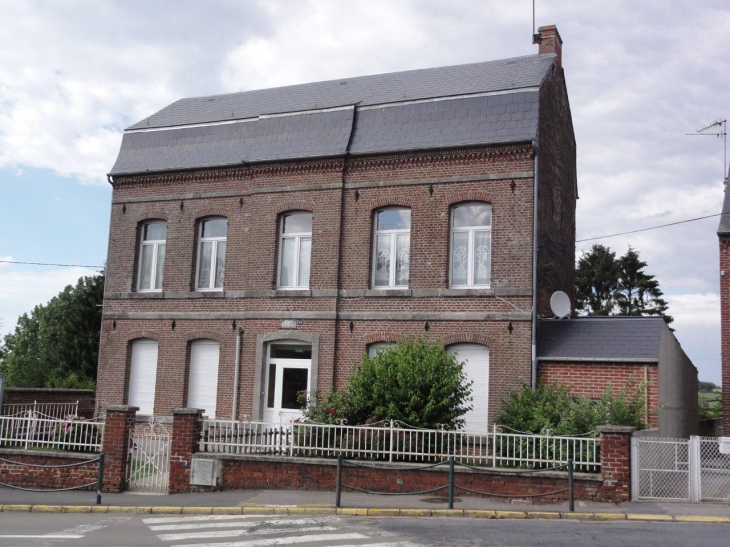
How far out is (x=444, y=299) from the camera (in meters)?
18.2

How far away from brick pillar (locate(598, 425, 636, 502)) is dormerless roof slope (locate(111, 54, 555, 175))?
7.57m

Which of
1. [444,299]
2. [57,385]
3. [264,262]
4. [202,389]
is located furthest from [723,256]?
[57,385]

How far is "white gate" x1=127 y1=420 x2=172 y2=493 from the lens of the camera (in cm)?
1452

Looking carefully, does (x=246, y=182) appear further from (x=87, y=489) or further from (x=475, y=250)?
(x=87, y=489)

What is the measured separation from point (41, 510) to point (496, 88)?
44.1 ft

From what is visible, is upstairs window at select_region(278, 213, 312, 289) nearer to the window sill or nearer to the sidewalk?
the window sill

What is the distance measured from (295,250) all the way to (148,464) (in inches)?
288

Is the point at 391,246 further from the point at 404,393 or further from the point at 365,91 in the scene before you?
the point at 404,393

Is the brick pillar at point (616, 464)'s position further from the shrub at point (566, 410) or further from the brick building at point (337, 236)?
the brick building at point (337, 236)

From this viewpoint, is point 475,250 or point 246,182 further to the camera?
point 246,182

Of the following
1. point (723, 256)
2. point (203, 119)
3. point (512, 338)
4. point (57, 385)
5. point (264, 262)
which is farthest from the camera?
point (57, 385)

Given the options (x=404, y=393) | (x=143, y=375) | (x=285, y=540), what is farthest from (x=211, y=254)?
(x=285, y=540)

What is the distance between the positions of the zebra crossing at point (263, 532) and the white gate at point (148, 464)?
249cm

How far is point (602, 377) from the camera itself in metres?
16.6
